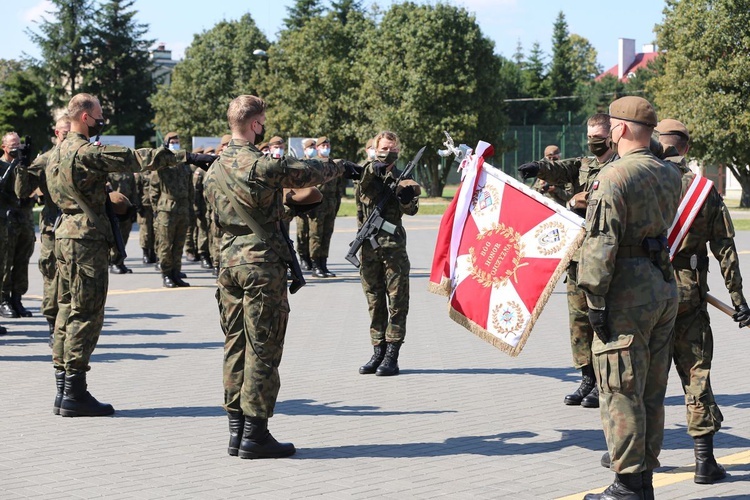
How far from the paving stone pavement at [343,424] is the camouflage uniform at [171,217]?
12.9ft

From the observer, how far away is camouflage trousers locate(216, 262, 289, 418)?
6535mm

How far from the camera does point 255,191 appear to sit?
6.44 m

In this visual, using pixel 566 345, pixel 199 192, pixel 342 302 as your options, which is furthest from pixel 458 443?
pixel 199 192

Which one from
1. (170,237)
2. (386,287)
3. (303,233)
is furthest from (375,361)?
(303,233)

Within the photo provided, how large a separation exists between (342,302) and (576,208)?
7.15m

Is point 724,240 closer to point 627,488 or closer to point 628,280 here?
point 628,280

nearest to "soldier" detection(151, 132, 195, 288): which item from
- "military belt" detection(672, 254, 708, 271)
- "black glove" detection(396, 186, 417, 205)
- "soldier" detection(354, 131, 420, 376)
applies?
"soldier" detection(354, 131, 420, 376)

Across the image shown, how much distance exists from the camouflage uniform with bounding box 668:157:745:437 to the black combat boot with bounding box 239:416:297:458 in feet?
8.21

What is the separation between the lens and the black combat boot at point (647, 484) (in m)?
5.41

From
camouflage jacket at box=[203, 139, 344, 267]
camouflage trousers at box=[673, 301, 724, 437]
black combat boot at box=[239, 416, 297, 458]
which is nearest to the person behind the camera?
camouflage trousers at box=[673, 301, 724, 437]

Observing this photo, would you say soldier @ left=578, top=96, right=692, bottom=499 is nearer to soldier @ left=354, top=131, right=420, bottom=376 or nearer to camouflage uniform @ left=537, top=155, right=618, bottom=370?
camouflage uniform @ left=537, top=155, right=618, bottom=370

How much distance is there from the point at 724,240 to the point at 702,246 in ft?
0.43

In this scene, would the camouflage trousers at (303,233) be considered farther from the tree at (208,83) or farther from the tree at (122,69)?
the tree at (122,69)

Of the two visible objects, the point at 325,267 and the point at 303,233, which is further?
the point at 303,233
